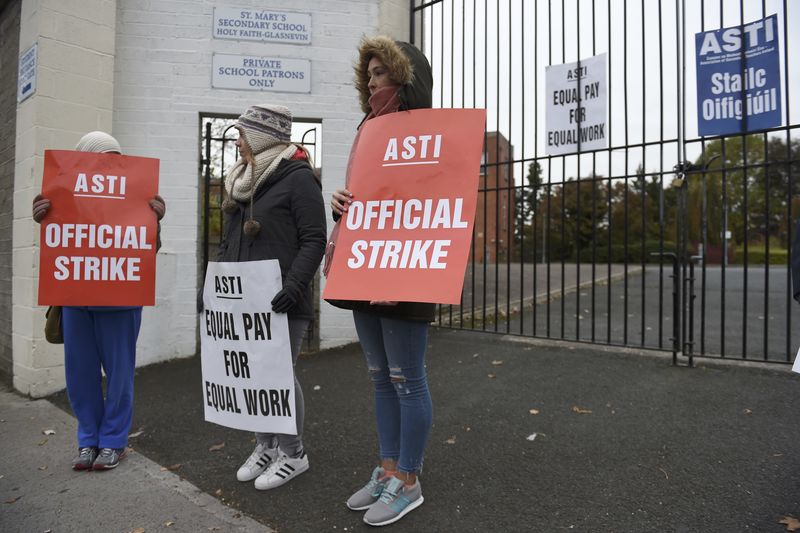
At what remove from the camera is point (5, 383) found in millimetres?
4738

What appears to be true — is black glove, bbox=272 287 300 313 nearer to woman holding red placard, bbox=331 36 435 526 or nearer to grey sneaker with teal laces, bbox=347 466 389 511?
woman holding red placard, bbox=331 36 435 526

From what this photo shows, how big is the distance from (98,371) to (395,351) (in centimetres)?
188

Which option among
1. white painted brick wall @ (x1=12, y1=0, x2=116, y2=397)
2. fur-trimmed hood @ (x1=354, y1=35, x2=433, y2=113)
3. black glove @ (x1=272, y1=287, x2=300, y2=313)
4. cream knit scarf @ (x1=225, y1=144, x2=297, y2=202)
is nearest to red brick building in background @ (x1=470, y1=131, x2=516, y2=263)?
fur-trimmed hood @ (x1=354, y1=35, x2=433, y2=113)

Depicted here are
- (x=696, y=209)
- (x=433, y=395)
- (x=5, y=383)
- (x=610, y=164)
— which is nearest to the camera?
(x=433, y=395)

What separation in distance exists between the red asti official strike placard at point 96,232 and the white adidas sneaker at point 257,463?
1.07 m

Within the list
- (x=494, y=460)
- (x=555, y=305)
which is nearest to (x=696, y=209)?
(x=555, y=305)

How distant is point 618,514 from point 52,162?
131 inches

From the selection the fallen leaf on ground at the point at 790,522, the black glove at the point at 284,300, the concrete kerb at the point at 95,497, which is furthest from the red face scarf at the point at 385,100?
the fallen leaf on ground at the point at 790,522

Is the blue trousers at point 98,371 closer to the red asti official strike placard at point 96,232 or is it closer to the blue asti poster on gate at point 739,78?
the red asti official strike placard at point 96,232

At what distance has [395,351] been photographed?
214 cm

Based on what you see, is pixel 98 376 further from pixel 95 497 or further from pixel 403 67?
pixel 403 67

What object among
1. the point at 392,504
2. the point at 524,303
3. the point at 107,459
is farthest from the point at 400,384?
the point at 524,303

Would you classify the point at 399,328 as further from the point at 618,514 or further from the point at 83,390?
the point at 83,390

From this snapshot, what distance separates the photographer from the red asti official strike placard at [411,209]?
77.2 inches
